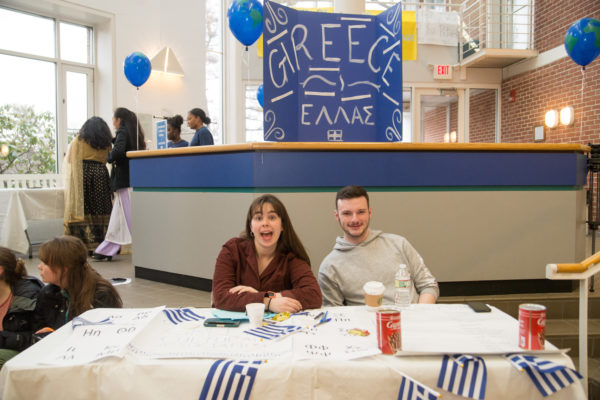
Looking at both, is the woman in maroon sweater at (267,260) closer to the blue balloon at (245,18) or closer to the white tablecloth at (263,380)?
the white tablecloth at (263,380)

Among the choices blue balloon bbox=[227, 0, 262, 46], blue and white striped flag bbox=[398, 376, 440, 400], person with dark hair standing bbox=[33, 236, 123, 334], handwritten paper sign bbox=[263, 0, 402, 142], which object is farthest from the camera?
blue balloon bbox=[227, 0, 262, 46]

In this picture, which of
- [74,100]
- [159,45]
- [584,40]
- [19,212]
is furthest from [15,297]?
[159,45]

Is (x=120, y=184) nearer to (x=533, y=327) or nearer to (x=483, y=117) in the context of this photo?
(x=533, y=327)

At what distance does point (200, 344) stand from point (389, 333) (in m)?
0.52

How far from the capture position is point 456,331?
1363mm

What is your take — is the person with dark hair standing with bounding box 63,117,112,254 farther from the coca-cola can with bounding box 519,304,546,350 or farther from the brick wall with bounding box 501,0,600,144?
the brick wall with bounding box 501,0,600,144

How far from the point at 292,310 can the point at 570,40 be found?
507 cm

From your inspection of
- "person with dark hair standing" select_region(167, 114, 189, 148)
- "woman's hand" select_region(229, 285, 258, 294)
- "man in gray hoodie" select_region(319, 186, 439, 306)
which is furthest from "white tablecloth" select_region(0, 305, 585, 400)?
"person with dark hair standing" select_region(167, 114, 189, 148)

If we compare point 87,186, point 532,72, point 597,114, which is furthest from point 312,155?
point 532,72

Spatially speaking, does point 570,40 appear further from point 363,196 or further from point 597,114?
point 363,196

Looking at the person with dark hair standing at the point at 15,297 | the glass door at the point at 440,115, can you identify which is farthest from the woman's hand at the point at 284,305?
the glass door at the point at 440,115

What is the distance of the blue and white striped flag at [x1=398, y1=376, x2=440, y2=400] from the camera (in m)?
1.09

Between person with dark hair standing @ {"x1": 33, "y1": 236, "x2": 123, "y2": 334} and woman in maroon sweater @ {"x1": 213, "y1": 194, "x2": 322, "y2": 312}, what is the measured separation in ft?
1.84

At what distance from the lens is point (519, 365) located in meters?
1.14
